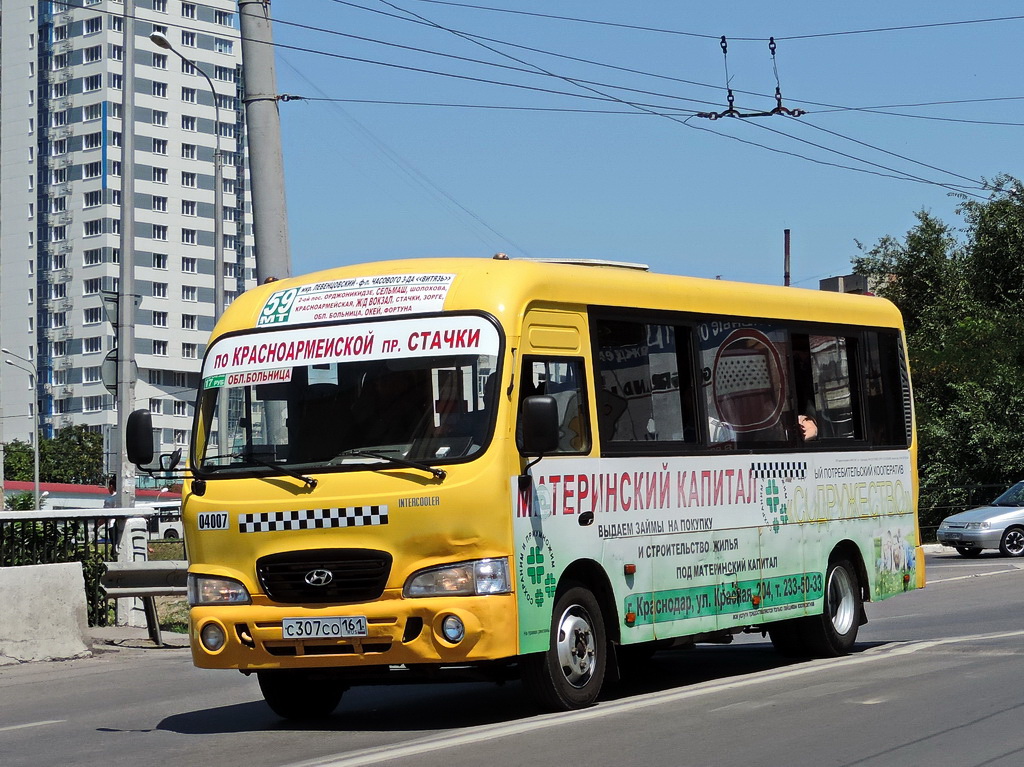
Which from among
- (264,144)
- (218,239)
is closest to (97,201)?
(218,239)

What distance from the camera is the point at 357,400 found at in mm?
9656

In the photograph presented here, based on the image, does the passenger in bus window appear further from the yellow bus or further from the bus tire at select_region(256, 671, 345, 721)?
the bus tire at select_region(256, 671, 345, 721)

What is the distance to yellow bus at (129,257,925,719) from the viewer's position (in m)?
9.21

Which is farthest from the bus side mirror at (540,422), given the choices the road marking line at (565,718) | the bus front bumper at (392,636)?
the road marking line at (565,718)

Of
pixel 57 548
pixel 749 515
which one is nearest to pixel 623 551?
pixel 749 515

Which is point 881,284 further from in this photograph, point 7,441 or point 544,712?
point 7,441

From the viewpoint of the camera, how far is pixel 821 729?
8.72m

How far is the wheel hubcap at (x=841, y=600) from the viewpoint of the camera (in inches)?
515

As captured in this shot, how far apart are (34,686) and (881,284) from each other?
43.3 metres

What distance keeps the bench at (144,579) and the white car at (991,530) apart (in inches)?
783

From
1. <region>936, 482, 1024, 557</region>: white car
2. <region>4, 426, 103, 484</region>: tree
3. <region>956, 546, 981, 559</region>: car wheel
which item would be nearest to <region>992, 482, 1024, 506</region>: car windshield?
<region>936, 482, 1024, 557</region>: white car

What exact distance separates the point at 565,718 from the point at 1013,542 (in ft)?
78.9

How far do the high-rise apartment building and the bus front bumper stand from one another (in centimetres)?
10824

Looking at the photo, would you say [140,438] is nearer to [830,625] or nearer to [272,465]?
[272,465]
